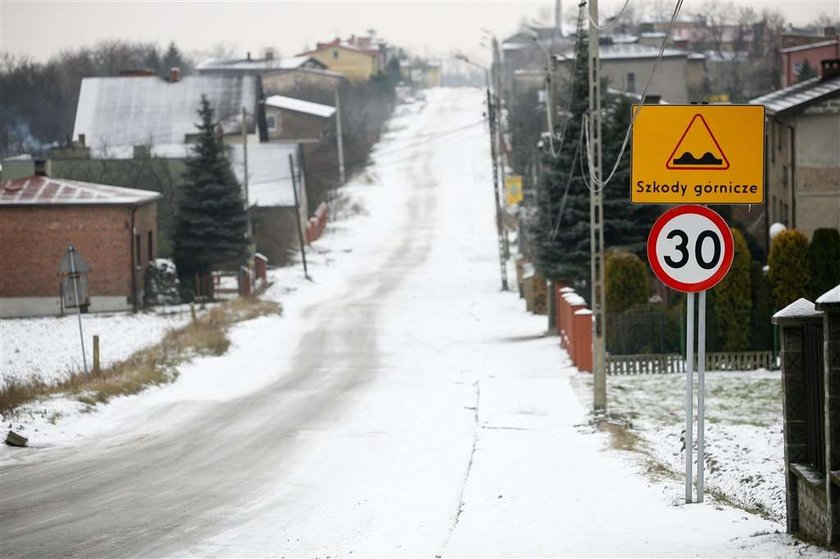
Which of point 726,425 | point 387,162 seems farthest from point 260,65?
point 726,425

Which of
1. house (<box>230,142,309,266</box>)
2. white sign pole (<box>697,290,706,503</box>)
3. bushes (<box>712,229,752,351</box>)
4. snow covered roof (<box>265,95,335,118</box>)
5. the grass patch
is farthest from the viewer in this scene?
snow covered roof (<box>265,95,335,118</box>)

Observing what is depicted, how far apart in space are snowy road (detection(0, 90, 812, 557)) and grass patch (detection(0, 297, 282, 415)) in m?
0.66

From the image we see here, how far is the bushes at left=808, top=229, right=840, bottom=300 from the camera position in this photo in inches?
995

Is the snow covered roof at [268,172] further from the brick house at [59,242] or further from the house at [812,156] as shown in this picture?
the house at [812,156]

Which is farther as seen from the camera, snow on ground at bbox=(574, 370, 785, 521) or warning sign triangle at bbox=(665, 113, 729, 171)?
snow on ground at bbox=(574, 370, 785, 521)

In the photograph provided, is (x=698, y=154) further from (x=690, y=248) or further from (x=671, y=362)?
(x=671, y=362)

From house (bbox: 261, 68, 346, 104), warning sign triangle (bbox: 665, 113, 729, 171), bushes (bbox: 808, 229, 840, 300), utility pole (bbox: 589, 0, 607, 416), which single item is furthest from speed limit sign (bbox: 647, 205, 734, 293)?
house (bbox: 261, 68, 346, 104)

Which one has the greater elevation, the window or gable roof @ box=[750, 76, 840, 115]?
the window

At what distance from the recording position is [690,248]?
9.79 m

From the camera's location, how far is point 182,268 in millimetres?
48188

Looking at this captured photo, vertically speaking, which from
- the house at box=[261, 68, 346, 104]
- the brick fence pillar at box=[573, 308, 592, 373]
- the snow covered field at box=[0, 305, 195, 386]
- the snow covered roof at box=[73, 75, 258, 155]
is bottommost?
the snow covered field at box=[0, 305, 195, 386]

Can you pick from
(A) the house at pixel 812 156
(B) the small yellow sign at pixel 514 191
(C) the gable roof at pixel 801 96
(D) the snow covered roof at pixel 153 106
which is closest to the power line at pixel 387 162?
(D) the snow covered roof at pixel 153 106

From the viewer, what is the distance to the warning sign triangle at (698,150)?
998 cm

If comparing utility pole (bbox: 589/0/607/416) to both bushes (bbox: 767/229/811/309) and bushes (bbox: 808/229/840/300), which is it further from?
bushes (bbox: 808/229/840/300)
